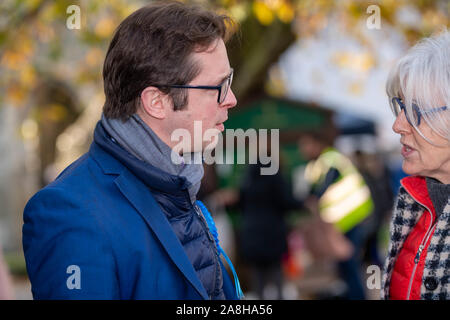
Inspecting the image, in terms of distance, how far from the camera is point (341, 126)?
1187 centimetres

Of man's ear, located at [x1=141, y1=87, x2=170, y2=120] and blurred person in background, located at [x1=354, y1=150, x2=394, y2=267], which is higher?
man's ear, located at [x1=141, y1=87, x2=170, y2=120]

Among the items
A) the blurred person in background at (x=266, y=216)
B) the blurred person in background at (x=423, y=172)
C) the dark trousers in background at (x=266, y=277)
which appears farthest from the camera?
the dark trousers in background at (x=266, y=277)

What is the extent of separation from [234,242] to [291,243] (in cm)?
120

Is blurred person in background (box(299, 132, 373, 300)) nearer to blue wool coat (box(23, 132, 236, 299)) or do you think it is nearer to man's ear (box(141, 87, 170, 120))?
man's ear (box(141, 87, 170, 120))

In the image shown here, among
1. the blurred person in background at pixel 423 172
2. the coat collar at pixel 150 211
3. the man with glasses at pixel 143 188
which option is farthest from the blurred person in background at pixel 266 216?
the coat collar at pixel 150 211

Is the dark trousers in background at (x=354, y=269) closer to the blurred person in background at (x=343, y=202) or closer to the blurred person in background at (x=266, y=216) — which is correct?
the blurred person in background at (x=343, y=202)

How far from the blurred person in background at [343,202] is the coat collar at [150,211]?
4342 mm

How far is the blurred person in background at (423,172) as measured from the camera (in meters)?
2.08

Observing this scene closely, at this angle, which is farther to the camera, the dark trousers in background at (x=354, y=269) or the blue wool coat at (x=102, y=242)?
the dark trousers in background at (x=354, y=269)

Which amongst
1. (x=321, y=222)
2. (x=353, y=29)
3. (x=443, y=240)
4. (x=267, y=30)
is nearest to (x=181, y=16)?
(x=443, y=240)

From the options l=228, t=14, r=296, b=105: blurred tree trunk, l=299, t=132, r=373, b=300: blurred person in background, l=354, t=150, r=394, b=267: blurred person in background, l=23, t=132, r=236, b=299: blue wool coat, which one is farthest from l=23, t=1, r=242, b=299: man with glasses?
l=354, t=150, r=394, b=267: blurred person in background

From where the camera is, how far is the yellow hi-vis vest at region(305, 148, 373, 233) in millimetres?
5992

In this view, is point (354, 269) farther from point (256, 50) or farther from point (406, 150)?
point (406, 150)

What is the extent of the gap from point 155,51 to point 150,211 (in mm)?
546
